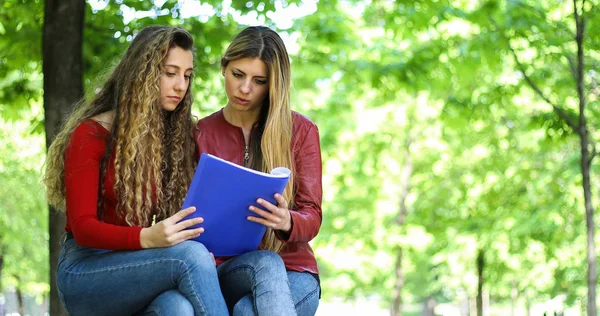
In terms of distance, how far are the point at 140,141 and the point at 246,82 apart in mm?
531

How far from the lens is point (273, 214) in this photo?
3.12 metres

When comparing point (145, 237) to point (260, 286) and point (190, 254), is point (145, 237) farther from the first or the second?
point (260, 286)

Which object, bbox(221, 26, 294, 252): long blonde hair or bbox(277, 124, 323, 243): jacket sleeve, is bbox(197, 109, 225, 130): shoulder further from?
bbox(277, 124, 323, 243): jacket sleeve

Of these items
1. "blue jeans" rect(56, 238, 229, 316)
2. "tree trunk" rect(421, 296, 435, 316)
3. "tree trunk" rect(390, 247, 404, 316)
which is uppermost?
"blue jeans" rect(56, 238, 229, 316)

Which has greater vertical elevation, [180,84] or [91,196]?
[180,84]

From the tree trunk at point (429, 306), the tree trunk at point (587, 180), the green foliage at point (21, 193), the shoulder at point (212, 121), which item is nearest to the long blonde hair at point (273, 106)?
the shoulder at point (212, 121)

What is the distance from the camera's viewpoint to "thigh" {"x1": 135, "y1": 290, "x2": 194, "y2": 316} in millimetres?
2898

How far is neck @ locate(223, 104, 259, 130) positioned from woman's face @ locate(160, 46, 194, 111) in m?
0.31

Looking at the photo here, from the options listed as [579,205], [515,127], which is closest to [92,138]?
[579,205]

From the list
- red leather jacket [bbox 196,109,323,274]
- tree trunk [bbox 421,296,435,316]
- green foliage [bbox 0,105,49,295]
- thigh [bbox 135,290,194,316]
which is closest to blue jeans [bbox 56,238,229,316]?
thigh [bbox 135,290,194,316]

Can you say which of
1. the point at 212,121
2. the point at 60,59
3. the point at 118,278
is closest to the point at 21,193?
the point at 60,59

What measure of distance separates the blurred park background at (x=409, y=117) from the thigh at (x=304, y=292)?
2.84 ft

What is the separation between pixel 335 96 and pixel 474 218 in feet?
10.3

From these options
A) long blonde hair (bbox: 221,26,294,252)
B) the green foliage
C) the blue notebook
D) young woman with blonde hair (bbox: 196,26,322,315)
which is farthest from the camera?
the green foliage
